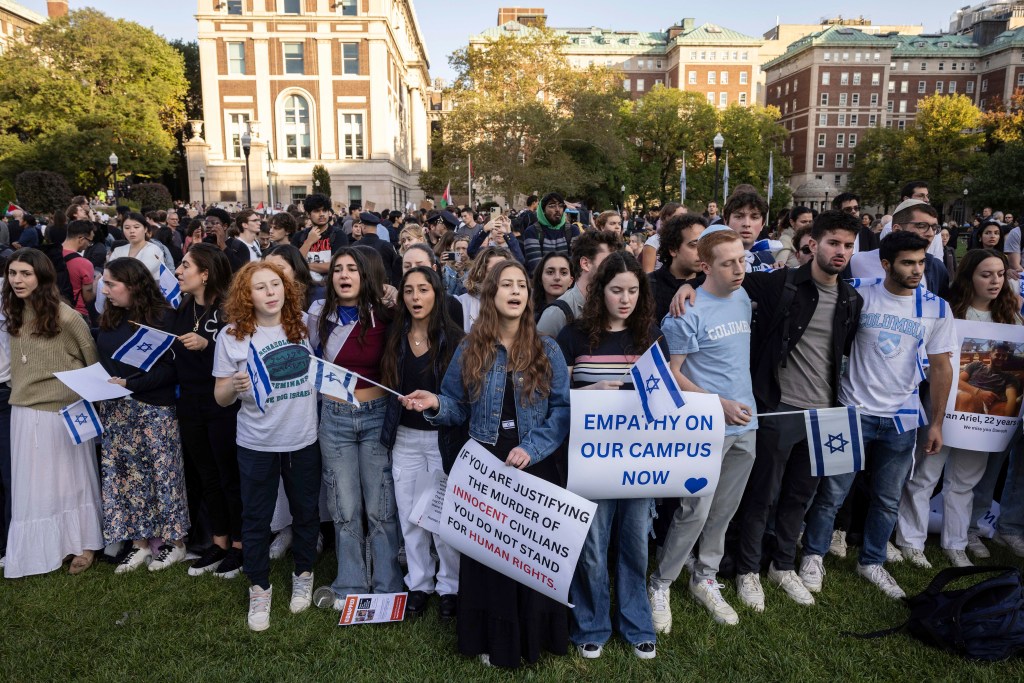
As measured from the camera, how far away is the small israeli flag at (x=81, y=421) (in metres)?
4.75

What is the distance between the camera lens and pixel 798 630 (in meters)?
4.16

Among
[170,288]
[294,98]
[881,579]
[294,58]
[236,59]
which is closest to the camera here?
[881,579]

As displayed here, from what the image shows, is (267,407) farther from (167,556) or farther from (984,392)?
(984,392)

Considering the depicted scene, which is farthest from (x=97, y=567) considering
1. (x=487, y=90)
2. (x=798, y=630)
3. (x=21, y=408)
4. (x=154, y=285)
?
(x=487, y=90)

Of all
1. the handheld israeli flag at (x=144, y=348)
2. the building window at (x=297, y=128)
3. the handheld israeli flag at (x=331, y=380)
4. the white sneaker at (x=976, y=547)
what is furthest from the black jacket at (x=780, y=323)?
the building window at (x=297, y=128)

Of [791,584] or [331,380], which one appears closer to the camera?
[331,380]

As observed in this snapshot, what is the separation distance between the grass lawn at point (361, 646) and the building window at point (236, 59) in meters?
55.8

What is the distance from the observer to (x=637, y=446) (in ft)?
12.4

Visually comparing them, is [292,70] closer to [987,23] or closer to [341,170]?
[341,170]

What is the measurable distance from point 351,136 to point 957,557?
55003mm

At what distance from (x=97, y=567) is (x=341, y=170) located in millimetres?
52160

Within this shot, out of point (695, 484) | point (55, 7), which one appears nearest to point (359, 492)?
point (695, 484)

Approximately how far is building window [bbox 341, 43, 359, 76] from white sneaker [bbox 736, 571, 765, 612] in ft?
182

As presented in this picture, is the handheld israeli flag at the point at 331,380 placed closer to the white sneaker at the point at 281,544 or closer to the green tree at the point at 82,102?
the white sneaker at the point at 281,544
